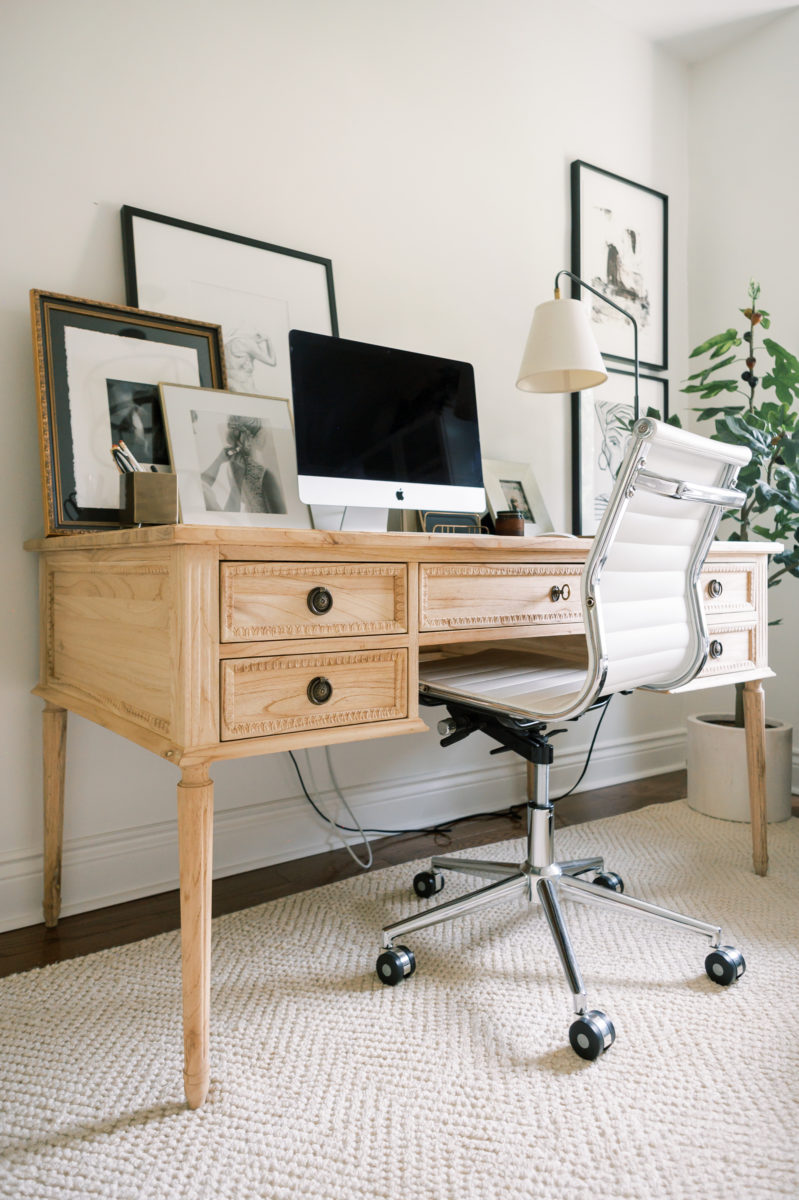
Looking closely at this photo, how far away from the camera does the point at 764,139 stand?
2650 mm

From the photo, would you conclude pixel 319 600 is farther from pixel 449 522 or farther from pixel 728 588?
pixel 728 588

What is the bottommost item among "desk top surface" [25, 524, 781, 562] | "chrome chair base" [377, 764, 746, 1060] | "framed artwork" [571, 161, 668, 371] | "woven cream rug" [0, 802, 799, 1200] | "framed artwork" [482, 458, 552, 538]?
"woven cream rug" [0, 802, 799, 1200]

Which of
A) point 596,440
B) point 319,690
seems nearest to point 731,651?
point 596,440

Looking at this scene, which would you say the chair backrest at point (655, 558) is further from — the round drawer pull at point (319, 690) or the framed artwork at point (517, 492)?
the framed artwork at point (517, 492)

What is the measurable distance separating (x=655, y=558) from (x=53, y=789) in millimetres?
1266

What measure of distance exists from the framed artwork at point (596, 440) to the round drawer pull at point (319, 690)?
1501mm

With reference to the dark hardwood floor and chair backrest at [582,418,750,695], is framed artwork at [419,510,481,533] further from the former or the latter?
the dark hardwood floor

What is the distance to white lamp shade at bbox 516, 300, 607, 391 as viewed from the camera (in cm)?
197

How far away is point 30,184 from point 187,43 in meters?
0.54

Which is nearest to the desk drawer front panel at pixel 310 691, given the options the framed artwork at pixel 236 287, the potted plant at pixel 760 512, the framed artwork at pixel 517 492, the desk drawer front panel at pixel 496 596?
the desk drawer front panel at pixel 496 596

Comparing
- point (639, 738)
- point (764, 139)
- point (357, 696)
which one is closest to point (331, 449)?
point (357, 696)

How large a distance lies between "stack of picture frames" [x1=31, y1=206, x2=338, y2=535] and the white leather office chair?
2.02ft

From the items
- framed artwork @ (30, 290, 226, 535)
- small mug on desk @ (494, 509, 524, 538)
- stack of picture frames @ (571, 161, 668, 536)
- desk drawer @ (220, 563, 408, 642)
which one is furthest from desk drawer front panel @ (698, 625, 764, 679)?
framed artwork @ (30, 290, 226, 535)

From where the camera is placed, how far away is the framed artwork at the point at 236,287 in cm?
170
